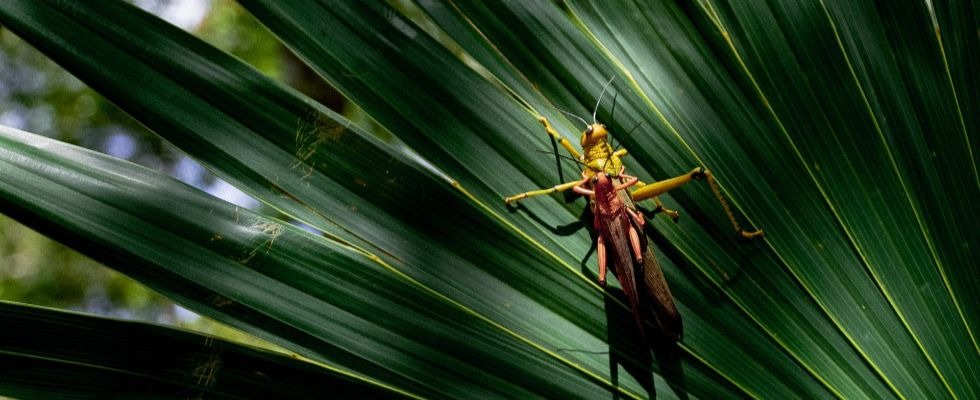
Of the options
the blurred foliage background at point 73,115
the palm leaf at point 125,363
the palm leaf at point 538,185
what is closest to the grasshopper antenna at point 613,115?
the palm leaf at point 538,185

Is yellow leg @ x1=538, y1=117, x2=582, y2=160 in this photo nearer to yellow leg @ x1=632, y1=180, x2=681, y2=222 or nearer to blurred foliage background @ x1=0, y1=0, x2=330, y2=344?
yellow leg @ x1=632, y1=180, x2=681, y2=222

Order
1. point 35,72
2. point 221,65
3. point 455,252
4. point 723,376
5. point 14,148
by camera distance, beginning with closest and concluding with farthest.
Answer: point 14,148 → point 221,65 → point 455,252 → point 723,376 → point 35,72

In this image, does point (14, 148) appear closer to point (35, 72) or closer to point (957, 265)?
point (957, 265)

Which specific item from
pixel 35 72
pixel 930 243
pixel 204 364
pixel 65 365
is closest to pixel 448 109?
pixel 204 364

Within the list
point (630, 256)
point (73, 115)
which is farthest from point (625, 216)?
point (73, 115)

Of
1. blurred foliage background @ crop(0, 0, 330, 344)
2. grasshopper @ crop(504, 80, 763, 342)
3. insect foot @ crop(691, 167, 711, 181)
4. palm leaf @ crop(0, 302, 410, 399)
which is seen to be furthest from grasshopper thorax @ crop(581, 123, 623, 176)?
blurred foliage background @ crop(0, 0, 330, 344)

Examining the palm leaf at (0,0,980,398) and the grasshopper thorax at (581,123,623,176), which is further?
the grasshopper thorax at (581,123,623,176)
